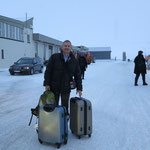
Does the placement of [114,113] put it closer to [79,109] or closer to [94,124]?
[94,124]

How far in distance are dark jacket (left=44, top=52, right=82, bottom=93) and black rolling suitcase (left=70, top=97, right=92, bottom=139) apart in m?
0.40

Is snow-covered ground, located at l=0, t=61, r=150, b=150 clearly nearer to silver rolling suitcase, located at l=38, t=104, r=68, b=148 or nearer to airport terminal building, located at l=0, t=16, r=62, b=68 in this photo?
silver rolling suitcase, located at l=38, t=104, r=68, b=148

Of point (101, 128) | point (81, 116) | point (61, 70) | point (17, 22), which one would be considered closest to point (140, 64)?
point (101, 128)

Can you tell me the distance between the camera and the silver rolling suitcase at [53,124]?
3.54 metres

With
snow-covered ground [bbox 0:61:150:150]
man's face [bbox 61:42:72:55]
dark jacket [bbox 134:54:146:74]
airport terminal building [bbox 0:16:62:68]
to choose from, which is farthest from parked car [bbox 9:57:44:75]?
man's face [bbox 61:42:72:55]

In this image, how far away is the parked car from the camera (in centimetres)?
1786

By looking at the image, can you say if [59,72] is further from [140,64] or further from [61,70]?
[140,64]

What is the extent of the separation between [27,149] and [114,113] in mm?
2914

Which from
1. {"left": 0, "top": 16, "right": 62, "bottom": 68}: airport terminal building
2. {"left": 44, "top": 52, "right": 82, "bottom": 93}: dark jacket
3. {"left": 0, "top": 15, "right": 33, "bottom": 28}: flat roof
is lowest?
{"left": 44, "top": 52, "right": 82, "bottom": 93}: dark jacket

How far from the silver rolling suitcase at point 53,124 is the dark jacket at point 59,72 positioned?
1.99 feet

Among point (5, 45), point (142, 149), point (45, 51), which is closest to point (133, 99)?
point (142, 149)

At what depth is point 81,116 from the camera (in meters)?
3.81

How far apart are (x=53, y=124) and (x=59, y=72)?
3.28 feet

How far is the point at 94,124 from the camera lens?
4.83 meters
